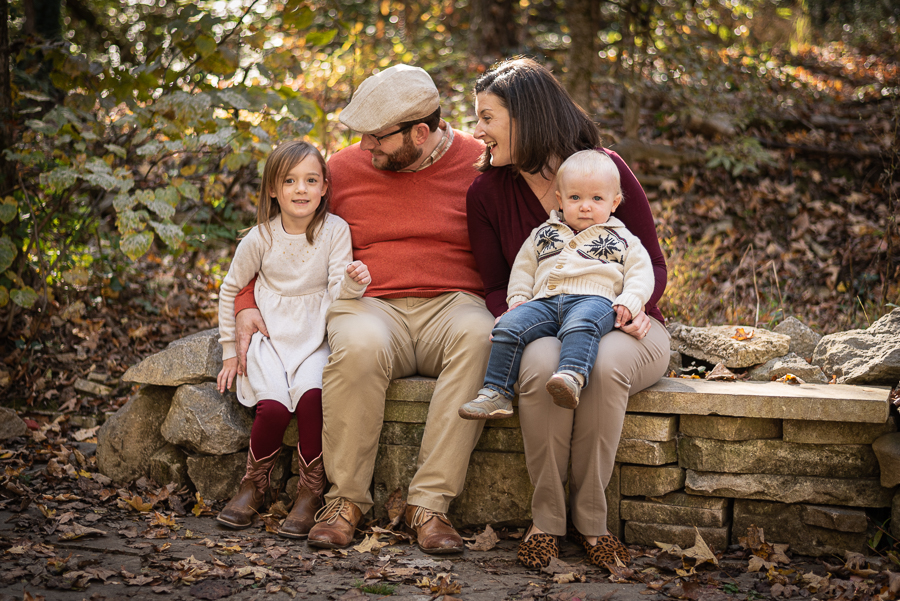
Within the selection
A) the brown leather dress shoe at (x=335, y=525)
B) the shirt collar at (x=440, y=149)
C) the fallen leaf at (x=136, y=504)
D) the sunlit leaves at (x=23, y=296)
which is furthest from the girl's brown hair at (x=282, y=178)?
the sunlit leaves at (x=23, y=296)

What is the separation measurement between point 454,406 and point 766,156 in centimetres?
477

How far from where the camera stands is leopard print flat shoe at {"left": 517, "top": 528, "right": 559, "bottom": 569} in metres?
2.51

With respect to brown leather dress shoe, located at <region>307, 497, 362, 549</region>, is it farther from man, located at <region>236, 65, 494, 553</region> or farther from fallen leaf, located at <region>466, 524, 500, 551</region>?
fallen leaf, located at <region>466, 524, 500, 551</region>

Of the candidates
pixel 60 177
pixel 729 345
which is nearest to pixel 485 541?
pixel 729 345

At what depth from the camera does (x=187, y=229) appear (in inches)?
178

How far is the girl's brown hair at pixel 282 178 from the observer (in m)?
3.05

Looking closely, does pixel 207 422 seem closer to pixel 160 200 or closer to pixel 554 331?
pixel 160 200

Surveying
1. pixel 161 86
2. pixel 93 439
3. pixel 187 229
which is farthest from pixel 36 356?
pixel 161 86

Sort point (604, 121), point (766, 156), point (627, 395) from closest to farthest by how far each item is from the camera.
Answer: point (627, 395) → point (766, 156) → point (604, 121)

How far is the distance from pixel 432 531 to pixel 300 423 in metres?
0.70

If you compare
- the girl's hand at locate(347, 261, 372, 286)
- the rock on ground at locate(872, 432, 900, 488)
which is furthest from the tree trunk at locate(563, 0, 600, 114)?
the rock on ground at locate(872, 432, 900, 488)

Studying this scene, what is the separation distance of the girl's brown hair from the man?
0.46ft

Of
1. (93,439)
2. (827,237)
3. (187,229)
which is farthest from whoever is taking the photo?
(827,237)

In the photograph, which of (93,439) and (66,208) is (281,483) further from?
(66,208)
